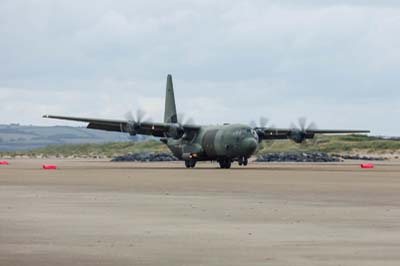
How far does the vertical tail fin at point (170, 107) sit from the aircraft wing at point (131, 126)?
4940 millimetres

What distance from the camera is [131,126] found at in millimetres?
72938

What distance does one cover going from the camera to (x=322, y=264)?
14.0 m

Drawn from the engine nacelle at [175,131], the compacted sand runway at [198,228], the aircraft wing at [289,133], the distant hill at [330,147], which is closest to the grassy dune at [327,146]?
the distant hill at [330,147]

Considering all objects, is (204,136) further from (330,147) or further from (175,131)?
(330,147)

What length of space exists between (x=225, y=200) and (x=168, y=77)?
55117 mm

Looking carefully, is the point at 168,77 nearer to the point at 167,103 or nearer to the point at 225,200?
the point at 167,103

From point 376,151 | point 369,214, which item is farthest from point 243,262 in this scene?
point 376,151

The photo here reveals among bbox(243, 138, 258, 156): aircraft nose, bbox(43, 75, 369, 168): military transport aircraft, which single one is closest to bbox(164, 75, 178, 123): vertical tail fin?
bbox(43, 75, 369, 168): military transport aircraft

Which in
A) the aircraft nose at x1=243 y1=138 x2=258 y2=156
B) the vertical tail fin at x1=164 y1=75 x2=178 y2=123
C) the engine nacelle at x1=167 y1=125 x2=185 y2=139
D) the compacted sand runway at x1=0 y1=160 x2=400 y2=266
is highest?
the vertical tail fin at x1=164 y1=75 x2=178 y2=123

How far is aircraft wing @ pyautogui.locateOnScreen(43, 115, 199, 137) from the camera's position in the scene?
72938 millimetres

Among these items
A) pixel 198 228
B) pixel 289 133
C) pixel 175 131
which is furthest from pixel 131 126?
pixel 198 228

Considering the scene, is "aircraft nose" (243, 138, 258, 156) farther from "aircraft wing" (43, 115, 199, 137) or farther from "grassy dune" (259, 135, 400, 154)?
"grassy dune" (259, 135, 400, 154)

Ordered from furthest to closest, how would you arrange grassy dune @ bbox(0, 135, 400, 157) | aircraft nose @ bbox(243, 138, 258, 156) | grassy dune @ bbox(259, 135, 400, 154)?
grassy dune @ bbox(0, 135, 400, 157), grassy dune @ bbox(259, 135, 400, 154), aircraft nose @ bbox(243, 138, 258, 156)

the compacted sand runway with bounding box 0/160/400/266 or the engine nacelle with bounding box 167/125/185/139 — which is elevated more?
the engine nacelle with bounding box 167/125/185/139
